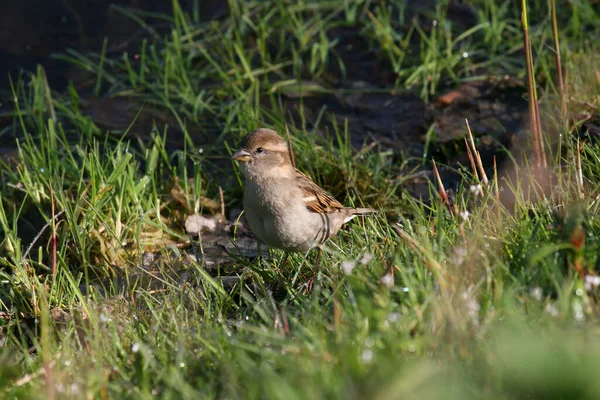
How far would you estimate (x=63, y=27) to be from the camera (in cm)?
844

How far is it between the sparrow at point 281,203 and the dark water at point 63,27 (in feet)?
10.9

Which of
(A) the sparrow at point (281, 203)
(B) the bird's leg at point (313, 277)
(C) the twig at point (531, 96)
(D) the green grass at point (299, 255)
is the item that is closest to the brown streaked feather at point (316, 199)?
(A) the sparrow at point (281, 203)

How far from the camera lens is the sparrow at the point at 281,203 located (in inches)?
193

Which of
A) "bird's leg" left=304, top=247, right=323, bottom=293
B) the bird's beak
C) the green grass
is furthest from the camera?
the bird's beak

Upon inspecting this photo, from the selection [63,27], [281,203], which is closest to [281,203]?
[281,203]

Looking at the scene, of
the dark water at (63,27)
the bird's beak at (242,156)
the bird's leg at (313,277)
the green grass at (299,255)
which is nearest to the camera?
the green grass at (299,255)

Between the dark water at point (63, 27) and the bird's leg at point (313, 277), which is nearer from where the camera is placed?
the bird's leg at point (313, 277)

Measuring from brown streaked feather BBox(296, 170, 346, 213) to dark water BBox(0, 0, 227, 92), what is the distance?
3.38 metres

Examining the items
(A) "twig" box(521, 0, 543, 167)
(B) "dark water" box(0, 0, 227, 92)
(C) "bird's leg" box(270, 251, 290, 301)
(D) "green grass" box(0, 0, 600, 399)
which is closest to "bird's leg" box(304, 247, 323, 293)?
(D) "green grass" box(0, 0, 600, 399)

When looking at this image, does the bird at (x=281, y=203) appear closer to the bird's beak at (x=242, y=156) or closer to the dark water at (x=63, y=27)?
the bird's beak at (x=242, y=156)

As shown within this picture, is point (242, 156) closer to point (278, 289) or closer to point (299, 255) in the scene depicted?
point (299, 255)

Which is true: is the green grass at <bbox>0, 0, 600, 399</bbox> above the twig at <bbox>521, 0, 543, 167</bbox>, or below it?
below

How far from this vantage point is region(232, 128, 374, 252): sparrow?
4.90m

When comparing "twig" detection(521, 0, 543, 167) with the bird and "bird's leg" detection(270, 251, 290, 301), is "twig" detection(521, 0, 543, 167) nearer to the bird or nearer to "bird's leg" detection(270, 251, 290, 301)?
the bird
